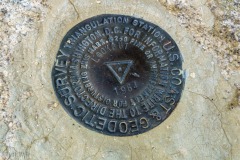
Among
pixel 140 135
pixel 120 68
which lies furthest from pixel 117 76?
pixel 140 135

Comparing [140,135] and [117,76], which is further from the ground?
[117,76]

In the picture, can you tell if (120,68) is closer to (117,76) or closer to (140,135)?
(117,76)

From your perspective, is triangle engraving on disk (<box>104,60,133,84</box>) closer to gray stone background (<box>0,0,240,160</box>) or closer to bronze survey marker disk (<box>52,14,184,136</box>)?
bronze survey marker disk (<box>52,14,184,136</box>)

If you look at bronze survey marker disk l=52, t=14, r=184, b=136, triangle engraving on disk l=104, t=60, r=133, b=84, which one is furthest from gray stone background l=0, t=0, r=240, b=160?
triangle engraving on disk l=104, t=60, r=133, b=84

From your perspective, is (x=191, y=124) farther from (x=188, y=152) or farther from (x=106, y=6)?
(x=106, y=6)

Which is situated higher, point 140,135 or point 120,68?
point 120,68
